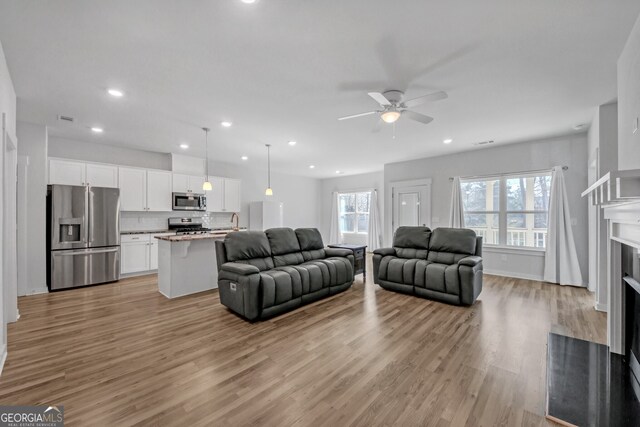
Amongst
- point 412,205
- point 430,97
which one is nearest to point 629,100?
point 430,97

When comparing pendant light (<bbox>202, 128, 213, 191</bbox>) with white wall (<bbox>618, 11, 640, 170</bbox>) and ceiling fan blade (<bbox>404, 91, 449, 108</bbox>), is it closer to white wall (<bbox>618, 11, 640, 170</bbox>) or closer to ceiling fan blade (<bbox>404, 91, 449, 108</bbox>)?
ceiling fan blade (<bbox>404, 91, 449, 108</bbox>)

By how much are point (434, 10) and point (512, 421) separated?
2736 millimetres

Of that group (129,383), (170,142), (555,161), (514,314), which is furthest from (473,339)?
(170,142)

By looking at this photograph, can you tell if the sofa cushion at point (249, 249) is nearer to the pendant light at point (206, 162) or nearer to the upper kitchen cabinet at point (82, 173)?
the pendant light at point (206, 162)

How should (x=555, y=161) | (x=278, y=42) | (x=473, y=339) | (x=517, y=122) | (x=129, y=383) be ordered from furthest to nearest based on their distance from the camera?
1. (x=555, y=161)
2. (x=517, y=122)
3. (x=473, y=339)
4. (x=278, y=42)
5. (x=129, y=383)

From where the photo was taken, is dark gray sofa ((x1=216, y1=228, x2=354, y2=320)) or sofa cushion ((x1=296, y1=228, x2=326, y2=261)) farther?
sofa cushion ((x1=296, y1=228, x2=326, y2=261))

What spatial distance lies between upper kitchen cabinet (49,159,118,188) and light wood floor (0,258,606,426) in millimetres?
2208

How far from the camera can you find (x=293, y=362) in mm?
2361

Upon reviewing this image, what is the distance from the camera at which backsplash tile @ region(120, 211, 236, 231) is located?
5773 mm

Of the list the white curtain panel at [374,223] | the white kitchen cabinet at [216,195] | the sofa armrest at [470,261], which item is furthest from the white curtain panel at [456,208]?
the white kitchen cabinet at [216,195]

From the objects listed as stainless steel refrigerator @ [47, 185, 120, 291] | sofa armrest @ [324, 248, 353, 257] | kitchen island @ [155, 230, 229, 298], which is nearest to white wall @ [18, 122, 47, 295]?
stainless steel refrigerator @ [47, 185, 120, 291]

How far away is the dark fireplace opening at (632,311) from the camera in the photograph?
2.08 meters

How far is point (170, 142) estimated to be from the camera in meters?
5.32

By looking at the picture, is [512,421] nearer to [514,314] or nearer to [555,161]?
[514,314]
